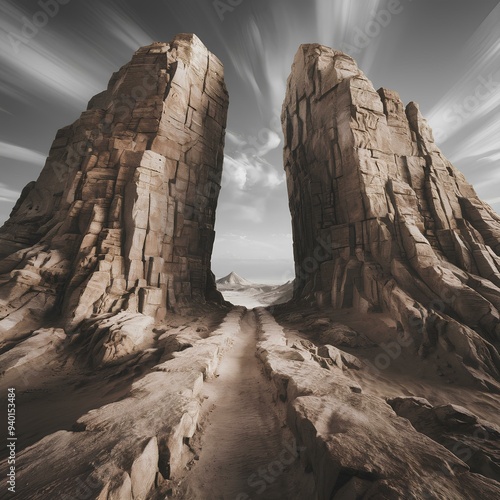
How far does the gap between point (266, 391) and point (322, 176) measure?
17801 millimetres

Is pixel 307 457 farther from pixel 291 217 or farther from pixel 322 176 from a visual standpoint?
pixel 291 217

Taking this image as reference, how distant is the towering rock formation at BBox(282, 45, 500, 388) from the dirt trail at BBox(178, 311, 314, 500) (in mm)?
8239

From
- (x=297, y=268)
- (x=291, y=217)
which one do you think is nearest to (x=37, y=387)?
(x=297, y=268)

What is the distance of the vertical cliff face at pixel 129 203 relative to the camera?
37.7 ft

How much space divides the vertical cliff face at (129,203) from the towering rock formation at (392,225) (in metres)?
9.73

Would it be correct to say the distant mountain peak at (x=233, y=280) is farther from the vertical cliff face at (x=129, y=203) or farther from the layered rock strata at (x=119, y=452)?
the layered rock strata at (x=119, y=452)

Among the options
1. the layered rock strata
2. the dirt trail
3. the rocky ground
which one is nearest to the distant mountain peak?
the rocky ground

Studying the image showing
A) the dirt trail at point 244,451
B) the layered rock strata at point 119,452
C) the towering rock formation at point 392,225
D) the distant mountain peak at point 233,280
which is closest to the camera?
the layered rock strata at point 119,452

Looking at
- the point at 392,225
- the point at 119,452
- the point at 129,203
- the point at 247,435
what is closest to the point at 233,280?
the point at 129,203

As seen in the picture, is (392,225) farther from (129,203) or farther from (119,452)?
(129,203)

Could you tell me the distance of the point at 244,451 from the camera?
3.88m

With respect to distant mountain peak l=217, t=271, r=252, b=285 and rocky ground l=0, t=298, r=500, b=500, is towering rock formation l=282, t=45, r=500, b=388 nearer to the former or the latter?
rocky ground l=0, t=298, r=500, b=500

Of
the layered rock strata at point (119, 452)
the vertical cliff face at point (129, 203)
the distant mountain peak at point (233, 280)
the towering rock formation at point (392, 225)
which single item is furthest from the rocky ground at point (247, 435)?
the distant mountain peak at point (233, 280)

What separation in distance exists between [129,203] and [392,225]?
16879mm
